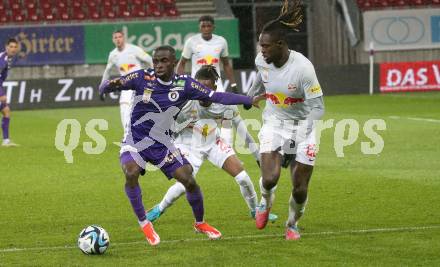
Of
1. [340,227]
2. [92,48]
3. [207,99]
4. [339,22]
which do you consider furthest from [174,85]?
[339,22]

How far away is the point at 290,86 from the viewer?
914 centimetres

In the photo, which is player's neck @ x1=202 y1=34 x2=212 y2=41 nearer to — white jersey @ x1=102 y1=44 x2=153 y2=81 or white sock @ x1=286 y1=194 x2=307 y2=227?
white jersey @ x1=102 y1=44 x2=153 y2=81

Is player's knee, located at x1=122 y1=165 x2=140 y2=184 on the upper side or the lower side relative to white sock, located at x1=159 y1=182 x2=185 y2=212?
upper

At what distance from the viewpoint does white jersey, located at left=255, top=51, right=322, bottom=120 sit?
9078 millimetres

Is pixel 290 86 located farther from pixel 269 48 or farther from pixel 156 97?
pixel 156 97

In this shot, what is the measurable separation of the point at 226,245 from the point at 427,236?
73.8 inches

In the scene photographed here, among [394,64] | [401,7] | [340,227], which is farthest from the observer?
[401,7]

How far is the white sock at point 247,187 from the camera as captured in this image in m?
10.2

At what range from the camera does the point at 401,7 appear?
34344 millimetres

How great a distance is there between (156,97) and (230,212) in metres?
2.29

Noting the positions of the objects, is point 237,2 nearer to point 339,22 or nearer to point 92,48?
point 339,22

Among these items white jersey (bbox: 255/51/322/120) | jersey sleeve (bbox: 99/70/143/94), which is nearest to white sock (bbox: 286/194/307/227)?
white jersey (bbox: 255/51/322/120)

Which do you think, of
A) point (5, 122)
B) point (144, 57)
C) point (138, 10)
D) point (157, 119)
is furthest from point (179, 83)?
point (138, 10)

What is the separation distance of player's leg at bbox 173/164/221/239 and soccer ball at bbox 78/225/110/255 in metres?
0.97
